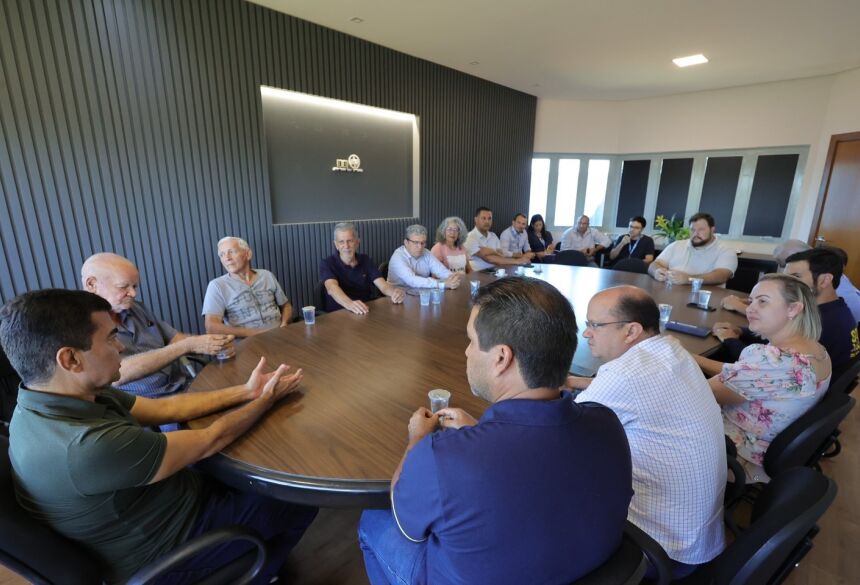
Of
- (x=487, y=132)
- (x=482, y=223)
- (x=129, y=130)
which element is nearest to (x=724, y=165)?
(x=487, y=132)

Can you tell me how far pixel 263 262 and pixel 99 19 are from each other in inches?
87.1

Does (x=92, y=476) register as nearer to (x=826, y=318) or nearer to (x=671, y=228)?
(x=826, y=318)

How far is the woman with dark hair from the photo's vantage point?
646cm

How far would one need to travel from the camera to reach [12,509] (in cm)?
89

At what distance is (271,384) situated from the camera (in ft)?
4.45

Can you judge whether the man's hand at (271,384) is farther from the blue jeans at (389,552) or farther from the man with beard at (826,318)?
the man with beard at (826,318)

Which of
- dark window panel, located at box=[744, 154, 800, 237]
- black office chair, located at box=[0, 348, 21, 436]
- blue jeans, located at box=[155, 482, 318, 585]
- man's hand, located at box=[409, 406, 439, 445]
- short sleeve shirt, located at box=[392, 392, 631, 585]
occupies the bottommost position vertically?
blue jeans, located at box=[155, 482, 318, 585]

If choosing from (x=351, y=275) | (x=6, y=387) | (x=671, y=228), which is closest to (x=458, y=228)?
(x=351, y=275)

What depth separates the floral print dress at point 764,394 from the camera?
58.2 inches

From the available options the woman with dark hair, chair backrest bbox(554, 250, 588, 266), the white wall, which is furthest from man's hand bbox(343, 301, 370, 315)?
the white wall

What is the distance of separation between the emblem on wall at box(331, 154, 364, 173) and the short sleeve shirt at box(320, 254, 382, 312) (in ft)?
6.74

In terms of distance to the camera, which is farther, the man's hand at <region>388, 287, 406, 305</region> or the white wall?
the white wall

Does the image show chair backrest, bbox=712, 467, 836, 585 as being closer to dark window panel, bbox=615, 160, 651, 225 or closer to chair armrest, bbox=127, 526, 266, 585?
chair armrest, bbox=127, 526, 266, 585

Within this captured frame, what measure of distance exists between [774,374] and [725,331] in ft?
2.21
